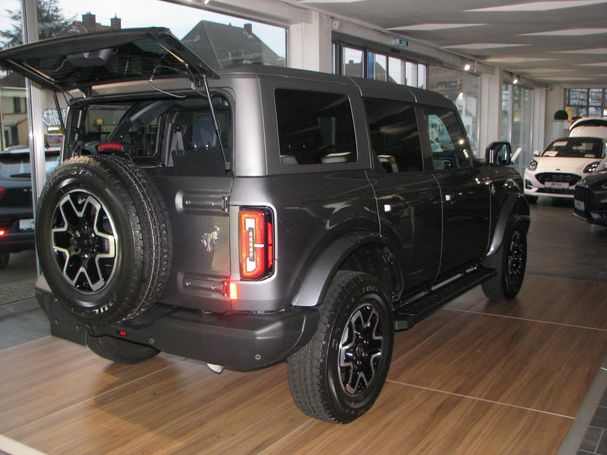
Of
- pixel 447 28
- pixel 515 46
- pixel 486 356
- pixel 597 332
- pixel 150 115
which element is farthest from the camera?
pixel 515 46

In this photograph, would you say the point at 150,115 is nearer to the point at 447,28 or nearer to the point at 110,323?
the point at 110,323

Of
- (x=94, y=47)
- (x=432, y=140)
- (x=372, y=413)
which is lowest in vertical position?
(x=372, y=413)

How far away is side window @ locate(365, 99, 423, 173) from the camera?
12.2 feet

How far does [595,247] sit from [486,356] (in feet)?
16.5

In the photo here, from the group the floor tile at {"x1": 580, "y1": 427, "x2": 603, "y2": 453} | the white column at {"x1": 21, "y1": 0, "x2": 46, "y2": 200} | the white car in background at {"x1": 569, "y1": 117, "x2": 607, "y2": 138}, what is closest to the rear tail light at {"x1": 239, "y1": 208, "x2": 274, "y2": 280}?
the floor tile at {"x1": 580, "y1": 427, "x2": 603, "y2": 453}

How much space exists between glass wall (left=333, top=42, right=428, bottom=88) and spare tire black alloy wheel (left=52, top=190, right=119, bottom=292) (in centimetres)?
766

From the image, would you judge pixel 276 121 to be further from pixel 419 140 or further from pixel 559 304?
pixel 559 304

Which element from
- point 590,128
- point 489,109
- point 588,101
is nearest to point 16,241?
point 489,109

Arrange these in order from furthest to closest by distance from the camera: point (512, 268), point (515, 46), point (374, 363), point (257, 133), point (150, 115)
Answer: point (515, 46), point (512, 268), point (150, 115), point (374, 363), point (257, 133)

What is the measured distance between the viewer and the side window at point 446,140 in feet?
14.4

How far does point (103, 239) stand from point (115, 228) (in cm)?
14

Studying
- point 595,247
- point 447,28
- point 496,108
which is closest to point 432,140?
point 595,247

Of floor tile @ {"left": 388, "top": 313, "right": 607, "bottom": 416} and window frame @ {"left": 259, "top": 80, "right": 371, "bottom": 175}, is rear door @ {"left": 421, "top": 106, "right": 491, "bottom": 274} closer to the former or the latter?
floor tile @ {"left": 388, "top": 313, "right": 607, "bottom": 416}

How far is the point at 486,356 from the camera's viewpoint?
426cm
